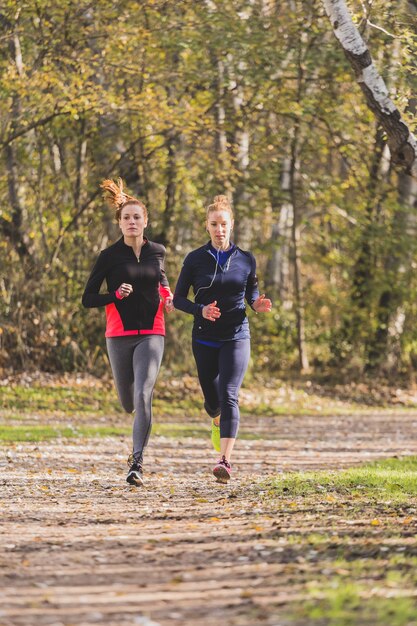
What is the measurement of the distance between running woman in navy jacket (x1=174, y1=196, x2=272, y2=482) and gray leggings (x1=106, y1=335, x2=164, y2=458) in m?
0.37

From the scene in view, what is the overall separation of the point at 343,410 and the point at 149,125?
637 cm

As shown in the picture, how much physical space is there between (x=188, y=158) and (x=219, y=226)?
493 inches

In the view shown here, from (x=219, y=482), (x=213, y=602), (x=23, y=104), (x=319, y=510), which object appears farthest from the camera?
(x=23, y=104)

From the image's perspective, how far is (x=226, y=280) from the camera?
9.69 meters

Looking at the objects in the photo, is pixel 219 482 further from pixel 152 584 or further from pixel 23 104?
pixel 23 104

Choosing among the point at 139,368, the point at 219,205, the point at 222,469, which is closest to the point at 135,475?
the point at 222,469

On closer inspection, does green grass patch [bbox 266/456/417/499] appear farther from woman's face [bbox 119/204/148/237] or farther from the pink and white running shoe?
woman's face [bbox 119/204/148/237]

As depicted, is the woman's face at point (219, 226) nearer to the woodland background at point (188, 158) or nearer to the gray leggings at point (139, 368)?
the gray leggings at point (139, 368)

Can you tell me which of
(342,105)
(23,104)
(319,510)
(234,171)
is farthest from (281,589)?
(342,105)

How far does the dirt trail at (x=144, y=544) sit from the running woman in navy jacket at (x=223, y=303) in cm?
84

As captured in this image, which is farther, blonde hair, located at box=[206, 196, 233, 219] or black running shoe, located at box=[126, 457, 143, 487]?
black running shoe, located at box=[126, 457, 143, 487]

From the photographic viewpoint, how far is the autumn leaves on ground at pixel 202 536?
17.9 feet

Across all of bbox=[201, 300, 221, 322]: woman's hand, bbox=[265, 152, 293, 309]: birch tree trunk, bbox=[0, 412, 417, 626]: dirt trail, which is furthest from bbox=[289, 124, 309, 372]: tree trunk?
bbox=[201, 300, 221, 322]: woman's hand

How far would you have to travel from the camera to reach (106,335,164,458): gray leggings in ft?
32.2
